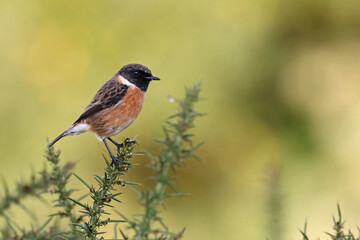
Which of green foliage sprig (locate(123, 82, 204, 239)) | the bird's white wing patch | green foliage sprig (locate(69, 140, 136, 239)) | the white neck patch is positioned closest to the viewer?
green foliage sprig (locate(69, 140, 136, 239))

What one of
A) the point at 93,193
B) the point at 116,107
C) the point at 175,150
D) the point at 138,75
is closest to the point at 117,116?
the point at 116,107

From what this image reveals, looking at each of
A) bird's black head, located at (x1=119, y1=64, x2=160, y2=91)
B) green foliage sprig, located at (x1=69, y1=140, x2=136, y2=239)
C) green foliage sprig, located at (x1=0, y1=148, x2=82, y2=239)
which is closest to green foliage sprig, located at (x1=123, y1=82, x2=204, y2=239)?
green foliage sprig, located at (x1=69, y1=140, x2=136, y2=239)

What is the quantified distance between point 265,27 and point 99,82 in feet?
Answer: 8.33

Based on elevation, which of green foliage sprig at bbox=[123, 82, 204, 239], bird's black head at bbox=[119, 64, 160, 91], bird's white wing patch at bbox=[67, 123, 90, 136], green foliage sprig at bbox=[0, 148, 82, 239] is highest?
bird's black head at bbox=[119, 64, 160, 91]

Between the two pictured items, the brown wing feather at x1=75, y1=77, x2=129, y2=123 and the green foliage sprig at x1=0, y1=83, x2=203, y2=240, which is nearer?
the green foliage sprig at x1=0, y1=83, x2=203, y2=240

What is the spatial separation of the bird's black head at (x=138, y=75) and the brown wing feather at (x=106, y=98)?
84mm

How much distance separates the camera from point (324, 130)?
7023 mm

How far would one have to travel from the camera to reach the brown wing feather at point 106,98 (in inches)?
152

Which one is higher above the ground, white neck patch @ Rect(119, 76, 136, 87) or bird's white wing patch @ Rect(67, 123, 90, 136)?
white neck patch @ Rect(119, 76, 136, 87)

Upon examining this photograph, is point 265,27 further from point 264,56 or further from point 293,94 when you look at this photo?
point 293,94

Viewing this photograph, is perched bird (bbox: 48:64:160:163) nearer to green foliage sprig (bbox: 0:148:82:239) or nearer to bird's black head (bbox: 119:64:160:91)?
bird's black head (bbox: 119:64:160:91)

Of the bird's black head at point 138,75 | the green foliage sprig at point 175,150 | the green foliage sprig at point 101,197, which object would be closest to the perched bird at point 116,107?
the bird's black head at point 138,75

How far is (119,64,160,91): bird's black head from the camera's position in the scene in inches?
151

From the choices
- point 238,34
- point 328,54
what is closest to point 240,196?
point 238,34
